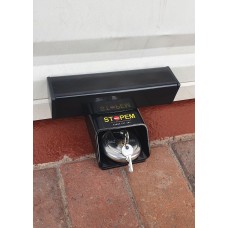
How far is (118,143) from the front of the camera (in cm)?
97

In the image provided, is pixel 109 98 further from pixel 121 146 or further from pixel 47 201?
pixel 47 201

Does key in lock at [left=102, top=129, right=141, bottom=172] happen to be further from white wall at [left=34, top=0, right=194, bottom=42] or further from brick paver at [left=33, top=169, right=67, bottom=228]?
white wall at [left=34, top=0, right=194, bottom=42]

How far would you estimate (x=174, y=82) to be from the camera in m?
1.02

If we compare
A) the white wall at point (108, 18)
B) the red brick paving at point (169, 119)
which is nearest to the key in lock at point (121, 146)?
the red brick paving at point (169, 119)

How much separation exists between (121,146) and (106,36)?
11.6 inches

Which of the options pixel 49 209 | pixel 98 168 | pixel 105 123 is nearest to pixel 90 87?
pixel 105 123

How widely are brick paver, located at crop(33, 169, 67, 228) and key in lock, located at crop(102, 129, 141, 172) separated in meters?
0.16

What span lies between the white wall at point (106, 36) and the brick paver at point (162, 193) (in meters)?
0.29

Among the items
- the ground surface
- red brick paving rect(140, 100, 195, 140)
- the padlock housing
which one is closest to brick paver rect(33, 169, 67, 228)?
the ground surface

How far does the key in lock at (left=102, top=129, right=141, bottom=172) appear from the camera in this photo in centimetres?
95

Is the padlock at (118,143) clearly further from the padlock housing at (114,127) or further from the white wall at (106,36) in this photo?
the white wall at (106,36)

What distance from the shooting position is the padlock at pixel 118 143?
3.14 feet

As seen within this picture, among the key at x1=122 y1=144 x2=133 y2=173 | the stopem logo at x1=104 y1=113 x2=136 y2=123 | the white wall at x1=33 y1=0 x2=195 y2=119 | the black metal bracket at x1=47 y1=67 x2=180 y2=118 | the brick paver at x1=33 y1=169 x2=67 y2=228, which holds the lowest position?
the brick paver at x1=33 y1=169 x2=67 y2=228
